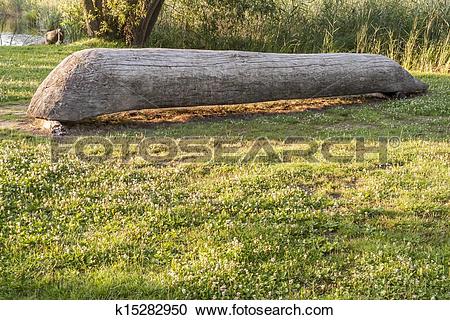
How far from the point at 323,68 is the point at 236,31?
7260mm

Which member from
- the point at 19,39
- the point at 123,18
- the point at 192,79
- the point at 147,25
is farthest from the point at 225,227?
the point at 19,39

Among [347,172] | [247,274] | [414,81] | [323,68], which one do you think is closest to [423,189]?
[347,172]

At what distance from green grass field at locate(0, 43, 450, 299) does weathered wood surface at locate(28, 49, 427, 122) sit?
0.90m

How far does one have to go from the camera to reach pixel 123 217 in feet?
16.0

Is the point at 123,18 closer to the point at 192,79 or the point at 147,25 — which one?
the point at 147,25

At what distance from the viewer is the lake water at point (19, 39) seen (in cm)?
2031

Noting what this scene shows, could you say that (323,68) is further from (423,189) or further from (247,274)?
(247,274)

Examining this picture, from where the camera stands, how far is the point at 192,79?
28.2ft

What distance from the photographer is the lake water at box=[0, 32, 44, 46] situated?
2031 centimetres

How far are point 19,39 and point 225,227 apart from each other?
1906cm

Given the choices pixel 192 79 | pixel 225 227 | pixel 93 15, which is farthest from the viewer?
pixel 93 15
